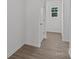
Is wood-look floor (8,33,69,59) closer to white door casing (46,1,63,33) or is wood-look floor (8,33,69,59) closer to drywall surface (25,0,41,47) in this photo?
drywall surface (25,0,41,47)

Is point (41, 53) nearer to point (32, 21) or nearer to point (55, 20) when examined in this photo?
point (32, 21)

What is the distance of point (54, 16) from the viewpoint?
9.10 m

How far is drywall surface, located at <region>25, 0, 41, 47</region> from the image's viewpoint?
4773mm

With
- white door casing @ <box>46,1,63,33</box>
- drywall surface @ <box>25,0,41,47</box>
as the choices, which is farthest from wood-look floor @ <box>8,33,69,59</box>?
white door casing @ <box>46,1,63,33</box>

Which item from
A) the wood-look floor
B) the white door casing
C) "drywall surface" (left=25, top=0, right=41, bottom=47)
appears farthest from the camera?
the white door casing

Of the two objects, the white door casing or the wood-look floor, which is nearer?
the wood-look floor

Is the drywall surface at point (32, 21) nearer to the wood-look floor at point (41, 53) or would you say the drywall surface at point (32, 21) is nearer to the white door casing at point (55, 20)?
the wood-look floor at point (41, 53)

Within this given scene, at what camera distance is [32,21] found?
4871mm

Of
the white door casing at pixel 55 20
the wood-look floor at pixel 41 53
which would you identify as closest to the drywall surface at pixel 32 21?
the wood-look floor at pixel 41 53

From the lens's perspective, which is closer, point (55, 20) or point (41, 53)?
point (41, 53)

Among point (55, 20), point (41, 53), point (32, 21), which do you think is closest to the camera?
point (41, 53)

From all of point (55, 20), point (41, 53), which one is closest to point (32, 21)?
point (41, 53)
